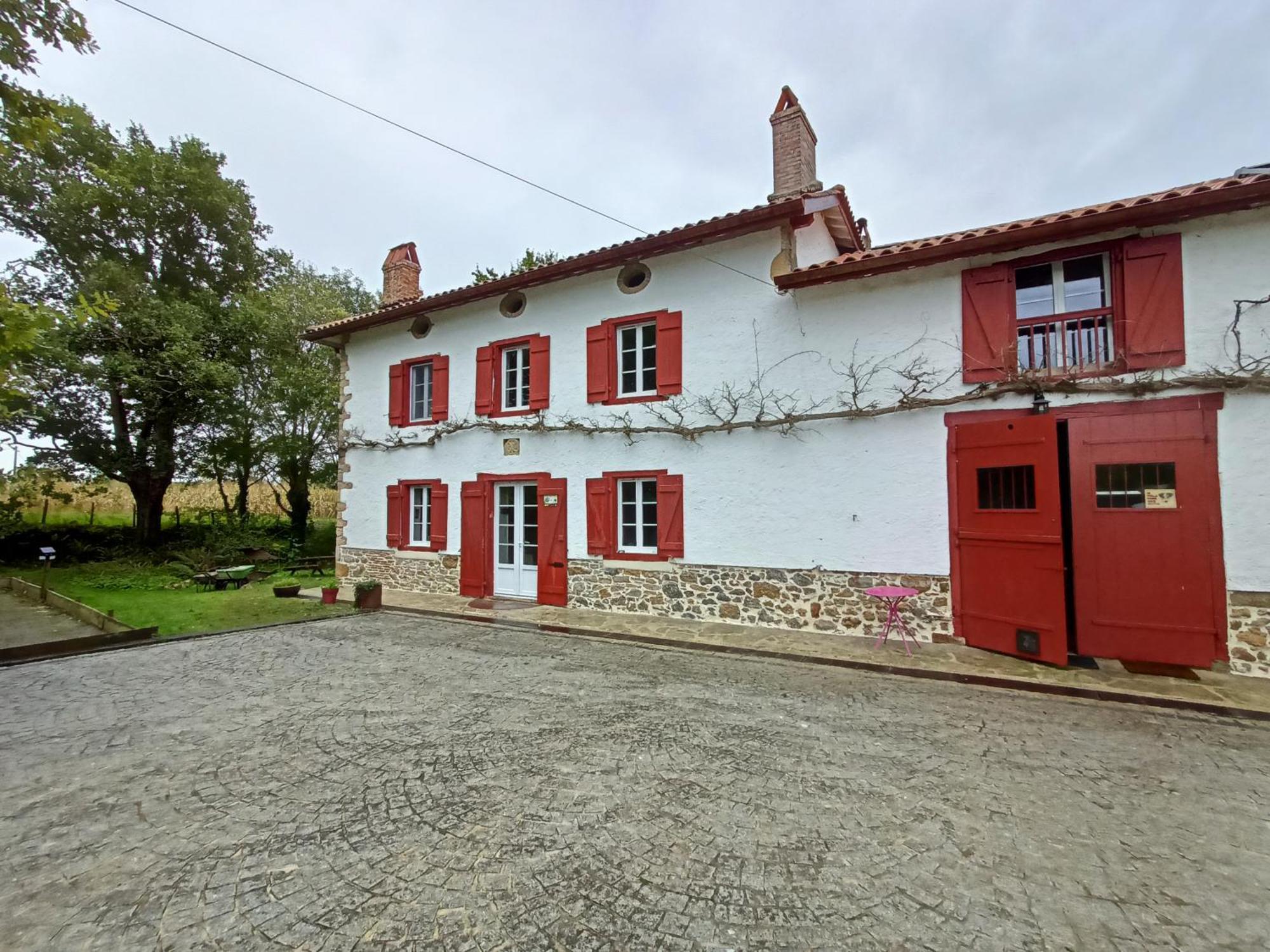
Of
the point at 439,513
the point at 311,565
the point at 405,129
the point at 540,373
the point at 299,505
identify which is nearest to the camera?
the point at 405,129

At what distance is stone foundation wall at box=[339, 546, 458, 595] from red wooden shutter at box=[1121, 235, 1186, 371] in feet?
35.6

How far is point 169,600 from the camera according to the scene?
36.3 ft

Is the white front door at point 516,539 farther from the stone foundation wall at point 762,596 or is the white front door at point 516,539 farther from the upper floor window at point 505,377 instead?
the upper floor window at point 505,377

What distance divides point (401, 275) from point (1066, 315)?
44.4ft

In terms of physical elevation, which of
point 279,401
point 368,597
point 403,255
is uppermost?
point 403,255

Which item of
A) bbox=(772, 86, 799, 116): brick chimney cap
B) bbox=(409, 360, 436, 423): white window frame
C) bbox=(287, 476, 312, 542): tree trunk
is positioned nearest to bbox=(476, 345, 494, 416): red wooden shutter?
bbox=(409, 360, 436, 423): white window frame

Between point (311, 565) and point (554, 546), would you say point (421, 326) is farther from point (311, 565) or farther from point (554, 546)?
point (311, 565)

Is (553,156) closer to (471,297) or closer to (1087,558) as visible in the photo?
(471,297)

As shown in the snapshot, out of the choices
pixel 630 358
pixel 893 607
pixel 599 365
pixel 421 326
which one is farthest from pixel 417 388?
pixel 893 607

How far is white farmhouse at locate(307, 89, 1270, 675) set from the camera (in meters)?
5.82

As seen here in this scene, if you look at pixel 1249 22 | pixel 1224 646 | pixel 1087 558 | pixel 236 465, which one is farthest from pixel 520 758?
pixel 236 465

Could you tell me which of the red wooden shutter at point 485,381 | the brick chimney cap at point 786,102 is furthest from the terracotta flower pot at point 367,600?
the brick chimney cap at point 786,102

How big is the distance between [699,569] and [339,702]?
510cm

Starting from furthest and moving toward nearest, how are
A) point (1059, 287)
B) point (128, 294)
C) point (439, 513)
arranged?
point (128, 294)
point (439, 513)
point (1059, 287)
